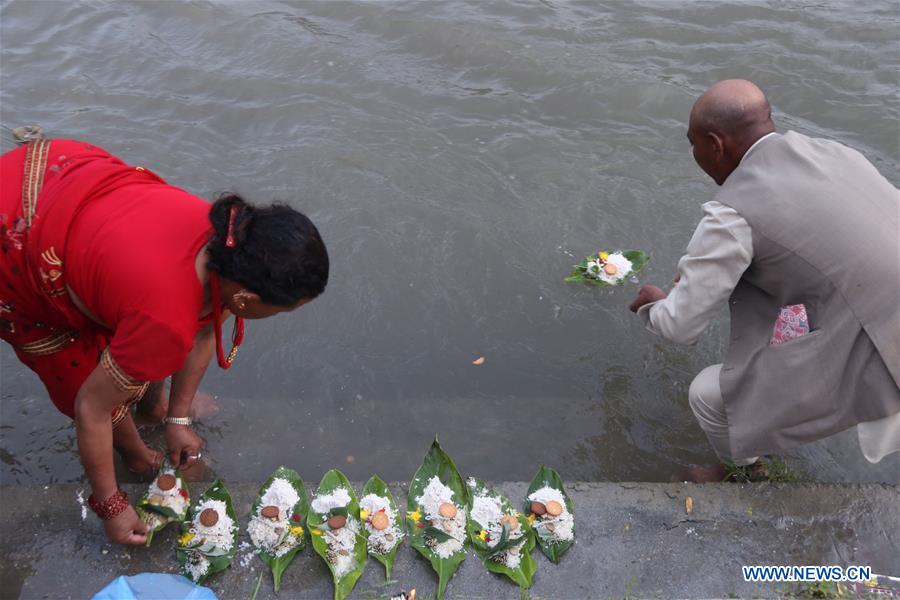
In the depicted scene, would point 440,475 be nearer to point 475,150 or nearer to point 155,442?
point 155,442

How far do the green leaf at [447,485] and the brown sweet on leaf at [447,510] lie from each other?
0.09 meters

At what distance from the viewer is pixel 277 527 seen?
2588 mm

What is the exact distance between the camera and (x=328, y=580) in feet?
8.25

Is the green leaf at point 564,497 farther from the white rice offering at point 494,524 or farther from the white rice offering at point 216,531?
the white rice offering at point 216,531

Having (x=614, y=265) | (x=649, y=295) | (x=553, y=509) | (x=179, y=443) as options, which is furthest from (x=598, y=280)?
(x=179, y=443)

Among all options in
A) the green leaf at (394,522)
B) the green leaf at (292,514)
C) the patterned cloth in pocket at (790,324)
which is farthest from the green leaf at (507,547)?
the patterned cloth in pocket at (790,324)

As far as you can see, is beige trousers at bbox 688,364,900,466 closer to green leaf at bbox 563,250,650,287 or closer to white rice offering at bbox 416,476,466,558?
white rice offering at bbox 416,476,466,558

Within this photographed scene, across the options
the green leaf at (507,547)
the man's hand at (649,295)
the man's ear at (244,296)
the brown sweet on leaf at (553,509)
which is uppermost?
the man's ear at (244,296)

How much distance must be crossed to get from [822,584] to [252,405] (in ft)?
8.61

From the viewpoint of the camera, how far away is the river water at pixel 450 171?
3510 mm

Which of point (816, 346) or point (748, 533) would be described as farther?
point (748, 533)

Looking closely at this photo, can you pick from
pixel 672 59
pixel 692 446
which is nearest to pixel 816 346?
pixel 692 446

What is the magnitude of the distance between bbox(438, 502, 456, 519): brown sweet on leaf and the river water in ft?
2.45

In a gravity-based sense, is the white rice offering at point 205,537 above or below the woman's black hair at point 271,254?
below
